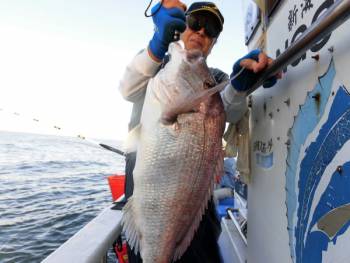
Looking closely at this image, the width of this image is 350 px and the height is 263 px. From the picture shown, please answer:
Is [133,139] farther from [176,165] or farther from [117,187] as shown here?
[117,187]

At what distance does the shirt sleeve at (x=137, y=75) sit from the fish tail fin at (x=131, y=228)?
2.07ft

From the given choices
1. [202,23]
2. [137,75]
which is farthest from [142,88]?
[202,23]

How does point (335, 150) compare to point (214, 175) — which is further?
point (214, 175)

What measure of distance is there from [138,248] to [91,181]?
15890mm

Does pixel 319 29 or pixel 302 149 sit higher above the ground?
pixel 319 29

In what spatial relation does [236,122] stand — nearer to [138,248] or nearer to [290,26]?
[290,26]

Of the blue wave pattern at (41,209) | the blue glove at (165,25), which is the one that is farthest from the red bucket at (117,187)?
the blue glove at (165,25)

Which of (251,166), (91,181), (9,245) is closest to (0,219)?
(9,245)

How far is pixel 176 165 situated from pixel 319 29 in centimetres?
78

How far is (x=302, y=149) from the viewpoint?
51.4 inches

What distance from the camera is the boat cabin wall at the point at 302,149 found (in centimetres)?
99

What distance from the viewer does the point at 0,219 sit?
9.01m

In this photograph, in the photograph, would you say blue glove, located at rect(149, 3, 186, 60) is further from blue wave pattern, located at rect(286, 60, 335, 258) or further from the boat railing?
the boat railing

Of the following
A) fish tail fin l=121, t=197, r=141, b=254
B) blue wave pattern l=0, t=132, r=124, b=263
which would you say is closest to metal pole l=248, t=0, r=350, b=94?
fish tail fin l=121, t=197, r=141, b=254
